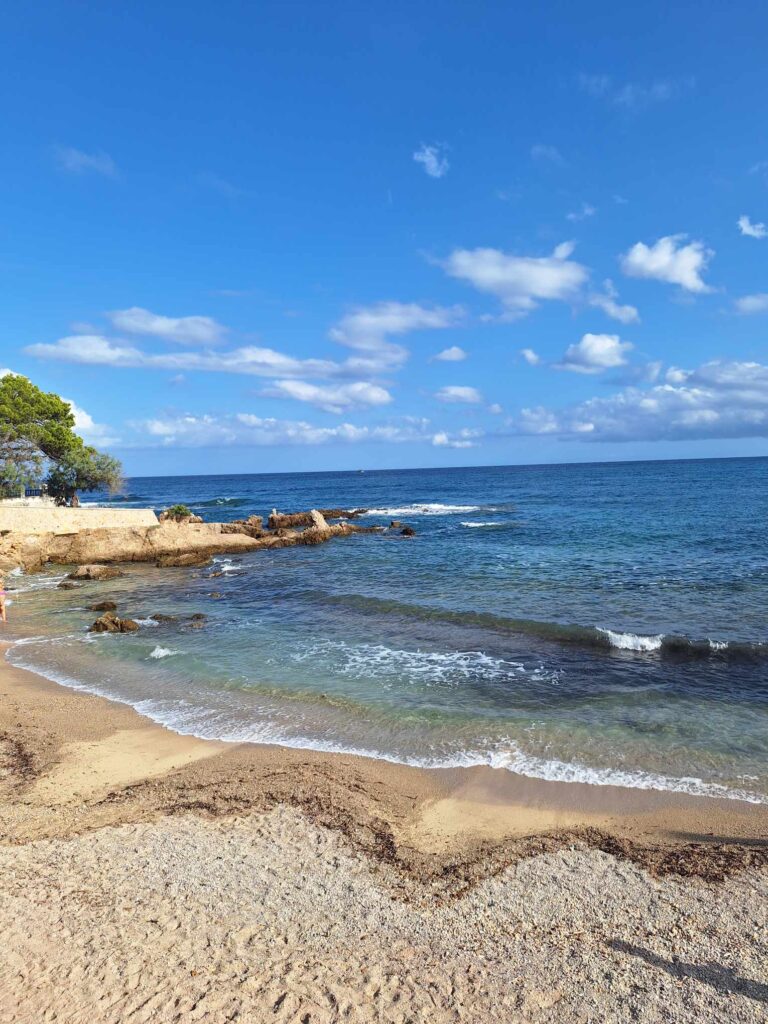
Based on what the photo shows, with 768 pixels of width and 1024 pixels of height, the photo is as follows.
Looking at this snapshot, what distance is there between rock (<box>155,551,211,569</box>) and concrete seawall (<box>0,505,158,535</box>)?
468cm

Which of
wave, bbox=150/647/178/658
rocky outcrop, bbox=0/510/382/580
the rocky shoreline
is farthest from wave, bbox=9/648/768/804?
the rocky shoreline

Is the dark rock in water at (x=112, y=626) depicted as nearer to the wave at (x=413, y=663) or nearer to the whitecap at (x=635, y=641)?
the wave at (x=413, y=663)

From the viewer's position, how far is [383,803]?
32.0ft

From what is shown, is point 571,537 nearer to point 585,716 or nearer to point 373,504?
point 585,716

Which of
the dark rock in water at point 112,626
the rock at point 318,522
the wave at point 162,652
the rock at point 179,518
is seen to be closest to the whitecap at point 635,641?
the wave at point 162,652

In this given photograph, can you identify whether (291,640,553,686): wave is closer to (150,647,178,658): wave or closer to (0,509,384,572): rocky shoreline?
(150,647,178,658): wave

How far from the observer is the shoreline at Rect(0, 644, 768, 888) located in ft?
27.4

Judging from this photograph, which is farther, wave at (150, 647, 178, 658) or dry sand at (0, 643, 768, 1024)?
wave at (150, 647, 178, 658)

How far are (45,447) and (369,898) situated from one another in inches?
1984

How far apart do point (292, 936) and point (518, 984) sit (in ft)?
8.18

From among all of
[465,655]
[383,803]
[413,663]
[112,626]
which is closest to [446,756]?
[383,803]

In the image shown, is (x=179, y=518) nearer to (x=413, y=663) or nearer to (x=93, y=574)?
(x=93, y=574)

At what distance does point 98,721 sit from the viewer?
13.6 m

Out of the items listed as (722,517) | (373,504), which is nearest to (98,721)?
(722,517)
